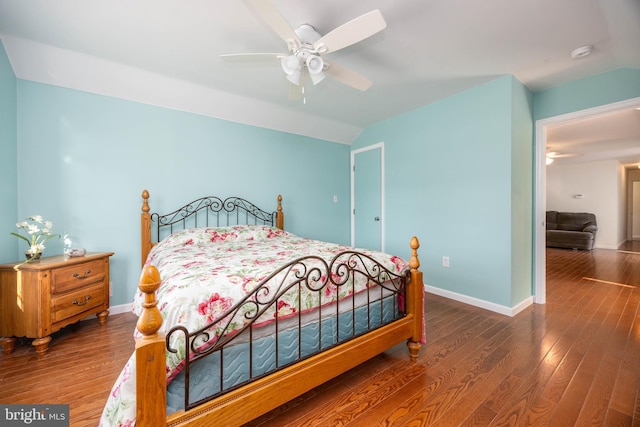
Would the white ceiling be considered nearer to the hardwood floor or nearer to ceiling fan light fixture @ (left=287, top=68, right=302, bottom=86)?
ceiling fan light fixture @ (left=287, top=68, right=302, bottom=86)

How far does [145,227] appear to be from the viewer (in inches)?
110

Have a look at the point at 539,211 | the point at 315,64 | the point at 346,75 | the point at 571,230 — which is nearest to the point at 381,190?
the point at 539,211

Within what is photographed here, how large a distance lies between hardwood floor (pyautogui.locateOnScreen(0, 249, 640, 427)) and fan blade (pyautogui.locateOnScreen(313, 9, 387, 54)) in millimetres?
2130

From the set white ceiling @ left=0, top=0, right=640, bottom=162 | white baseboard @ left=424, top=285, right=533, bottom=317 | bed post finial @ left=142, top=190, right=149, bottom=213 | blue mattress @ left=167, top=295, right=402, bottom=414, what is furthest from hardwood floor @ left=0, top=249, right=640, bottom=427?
white ceiling @ left=0, top=0, right=640, bottom=162

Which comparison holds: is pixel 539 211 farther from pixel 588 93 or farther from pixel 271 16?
pixel 271 16

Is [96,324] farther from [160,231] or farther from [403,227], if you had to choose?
[403,227]

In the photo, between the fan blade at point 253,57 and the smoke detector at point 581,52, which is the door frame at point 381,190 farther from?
the fan blade at point 253,57

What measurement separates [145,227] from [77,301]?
0.85 m

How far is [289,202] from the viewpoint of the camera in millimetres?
4000

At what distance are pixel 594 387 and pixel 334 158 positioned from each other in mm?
3797

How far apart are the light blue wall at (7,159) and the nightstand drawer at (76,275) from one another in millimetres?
543

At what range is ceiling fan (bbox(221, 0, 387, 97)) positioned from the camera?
1.47 meters

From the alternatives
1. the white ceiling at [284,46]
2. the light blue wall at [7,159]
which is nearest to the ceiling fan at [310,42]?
the white ceiling at [284,46]

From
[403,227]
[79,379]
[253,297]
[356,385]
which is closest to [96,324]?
[79,379]
